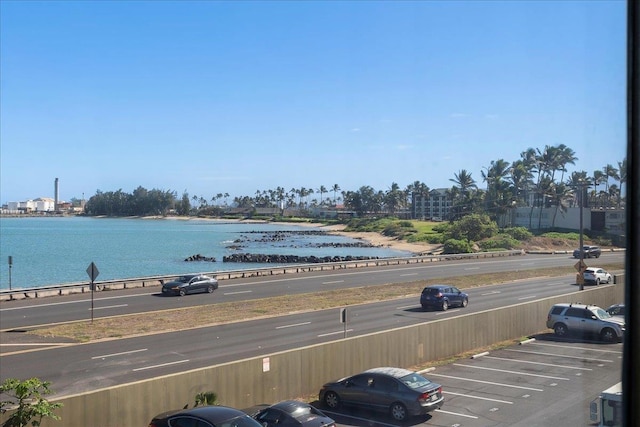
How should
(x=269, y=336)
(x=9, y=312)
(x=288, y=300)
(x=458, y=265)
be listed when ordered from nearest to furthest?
(x=269, y=336) < (x=9, y=312) < (x=288, y=300) < (x=458, y=265)

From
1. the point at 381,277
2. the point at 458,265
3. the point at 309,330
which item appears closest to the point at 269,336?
the point at 309,330

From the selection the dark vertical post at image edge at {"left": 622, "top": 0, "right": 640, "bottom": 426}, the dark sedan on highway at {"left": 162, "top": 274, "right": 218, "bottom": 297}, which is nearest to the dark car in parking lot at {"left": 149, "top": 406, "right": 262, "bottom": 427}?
the dark vertical post at image edge at {"left": 622, "top": 0, "right": 640, "bottom": 426}

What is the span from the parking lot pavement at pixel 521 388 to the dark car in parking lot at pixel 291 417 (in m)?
1.45

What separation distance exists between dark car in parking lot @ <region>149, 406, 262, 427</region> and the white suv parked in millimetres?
8537

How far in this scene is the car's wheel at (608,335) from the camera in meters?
12.8

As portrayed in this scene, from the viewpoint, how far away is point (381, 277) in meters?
37.7

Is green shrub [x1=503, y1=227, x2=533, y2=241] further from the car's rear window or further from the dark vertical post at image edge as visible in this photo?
the dark vertical post at image edge

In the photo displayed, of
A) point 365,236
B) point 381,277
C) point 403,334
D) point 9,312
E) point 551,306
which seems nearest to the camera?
point 403,334

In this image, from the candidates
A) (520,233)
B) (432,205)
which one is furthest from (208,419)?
(432,205)

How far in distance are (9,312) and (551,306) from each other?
21178 millimetres

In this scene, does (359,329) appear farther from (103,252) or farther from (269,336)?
(103,252)

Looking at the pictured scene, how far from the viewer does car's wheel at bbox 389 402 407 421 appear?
11.0 m

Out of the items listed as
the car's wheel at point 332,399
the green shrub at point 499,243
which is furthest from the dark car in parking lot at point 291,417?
the green shrub at point 499,243

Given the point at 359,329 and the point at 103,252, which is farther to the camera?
the point at 103,252
